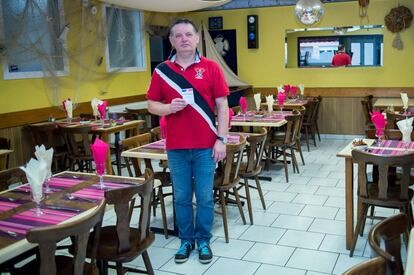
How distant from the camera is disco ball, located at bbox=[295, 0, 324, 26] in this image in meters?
6.00

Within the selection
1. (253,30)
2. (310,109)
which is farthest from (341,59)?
(253,30)

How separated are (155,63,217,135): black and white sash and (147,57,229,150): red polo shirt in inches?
0.8

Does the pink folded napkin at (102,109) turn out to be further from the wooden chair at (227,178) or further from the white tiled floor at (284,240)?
the wooden chair at (227,178)

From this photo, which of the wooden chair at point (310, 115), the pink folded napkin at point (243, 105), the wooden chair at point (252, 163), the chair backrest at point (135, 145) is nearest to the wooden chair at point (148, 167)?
the chair backrest at point (135, 145)

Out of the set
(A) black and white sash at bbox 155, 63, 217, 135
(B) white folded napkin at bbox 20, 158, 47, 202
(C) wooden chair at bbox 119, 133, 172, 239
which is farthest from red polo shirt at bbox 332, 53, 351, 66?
(B) white folded napkin at bbox 20, 158, 47, 202

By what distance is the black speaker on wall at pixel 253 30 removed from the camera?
872 cm

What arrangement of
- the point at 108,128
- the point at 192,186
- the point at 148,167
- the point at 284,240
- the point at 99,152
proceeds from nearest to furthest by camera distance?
the point at 99,152 < the point at 192,186 < the point at 284,240 < the point at 148,167 < the point at 108,128

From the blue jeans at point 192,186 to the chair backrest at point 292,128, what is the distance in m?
2.51

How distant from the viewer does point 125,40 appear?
7691 millimetres

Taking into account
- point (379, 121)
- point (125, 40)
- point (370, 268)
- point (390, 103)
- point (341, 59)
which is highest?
point (125, 40)

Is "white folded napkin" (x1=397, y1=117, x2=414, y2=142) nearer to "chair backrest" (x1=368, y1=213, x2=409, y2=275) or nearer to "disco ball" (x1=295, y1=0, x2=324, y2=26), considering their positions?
"chair backrest" (x1=368, y1=213, x2=409, y2=275)

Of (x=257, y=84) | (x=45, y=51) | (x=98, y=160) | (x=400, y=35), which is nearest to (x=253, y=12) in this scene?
(x=257, y=84)

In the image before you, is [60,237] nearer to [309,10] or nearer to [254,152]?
[254,152]

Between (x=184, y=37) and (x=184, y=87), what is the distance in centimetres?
33
